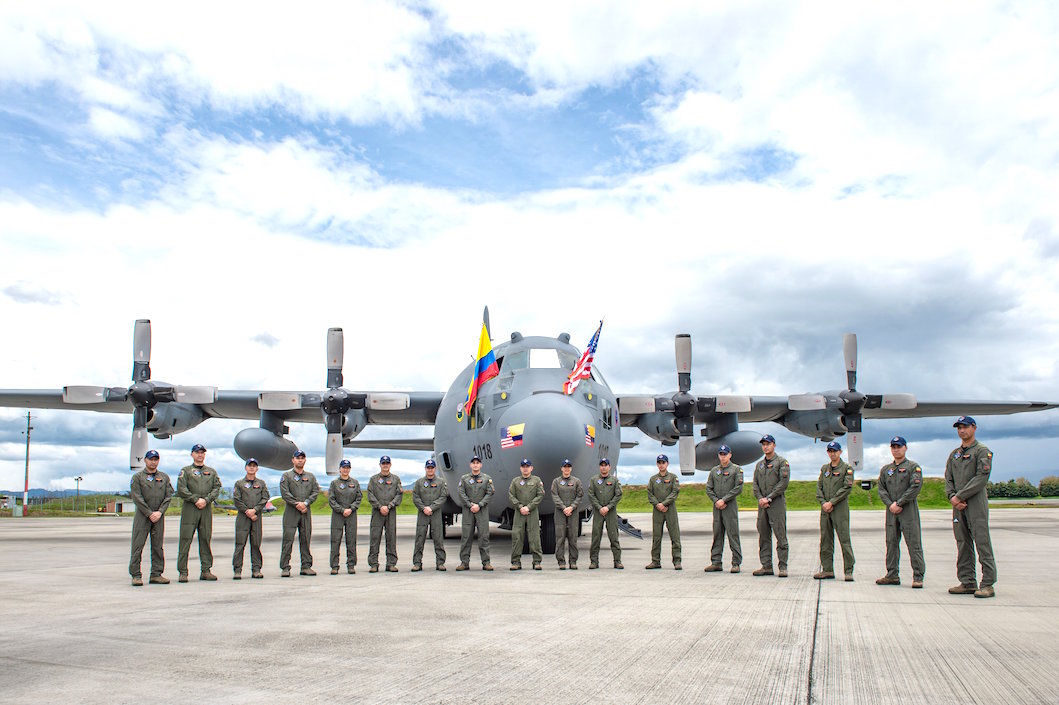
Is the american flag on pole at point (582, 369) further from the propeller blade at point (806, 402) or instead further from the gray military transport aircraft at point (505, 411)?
the propeller blade at point (806, 402)

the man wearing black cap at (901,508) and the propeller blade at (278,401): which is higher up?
the propeller blade at (278,401)

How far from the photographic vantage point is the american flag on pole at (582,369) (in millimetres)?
13523

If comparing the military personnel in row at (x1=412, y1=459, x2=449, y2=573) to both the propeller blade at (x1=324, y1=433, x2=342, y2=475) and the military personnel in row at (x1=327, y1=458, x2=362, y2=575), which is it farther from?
the propeller blade at (x1=324, y1=433, x2=342, y2=475)

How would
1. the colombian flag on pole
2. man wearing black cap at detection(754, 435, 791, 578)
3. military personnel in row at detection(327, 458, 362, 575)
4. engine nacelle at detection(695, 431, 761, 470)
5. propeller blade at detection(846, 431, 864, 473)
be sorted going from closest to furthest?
1. man wearing black cap at detection(754, 435, 791, 578)
2. military personnel in row at detection(327, 458, 362, 575)
3. the colombian flag on pole
4. engine nacelle at detection(695, 431, 761, 470)
5. propeller blade at detection(846, 431, 864, 473)

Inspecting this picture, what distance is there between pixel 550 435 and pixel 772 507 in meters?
3.47

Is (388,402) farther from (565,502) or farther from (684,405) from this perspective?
(565,502)

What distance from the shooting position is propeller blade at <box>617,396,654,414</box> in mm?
19906

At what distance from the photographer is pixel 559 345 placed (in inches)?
583

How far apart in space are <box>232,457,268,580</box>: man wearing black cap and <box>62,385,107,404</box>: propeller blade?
11.7 metres

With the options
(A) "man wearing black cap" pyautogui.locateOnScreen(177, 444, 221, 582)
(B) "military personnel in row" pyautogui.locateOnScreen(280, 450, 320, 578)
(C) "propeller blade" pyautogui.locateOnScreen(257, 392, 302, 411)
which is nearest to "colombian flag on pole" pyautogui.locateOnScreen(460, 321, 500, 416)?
(B) "military personnel in row" pyautogui.locateOnScreen(280, 450, 320, 578)

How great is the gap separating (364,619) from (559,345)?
8.68m

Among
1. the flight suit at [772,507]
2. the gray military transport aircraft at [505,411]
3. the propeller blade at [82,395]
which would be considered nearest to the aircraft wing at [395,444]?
the gray military transport aircraft at [505,411]

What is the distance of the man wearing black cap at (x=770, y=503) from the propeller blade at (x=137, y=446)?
54.0ft

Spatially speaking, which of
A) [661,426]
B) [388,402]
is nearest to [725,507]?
[661,426]
